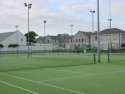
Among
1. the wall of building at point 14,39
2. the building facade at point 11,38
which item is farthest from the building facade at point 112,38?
the building facade at point 11,38

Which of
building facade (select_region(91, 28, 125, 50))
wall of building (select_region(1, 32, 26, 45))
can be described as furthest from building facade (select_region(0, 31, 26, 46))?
building facade (select_region(91, 28, 125, 50))

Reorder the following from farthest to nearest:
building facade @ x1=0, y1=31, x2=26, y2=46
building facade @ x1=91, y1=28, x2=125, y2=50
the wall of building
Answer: the wall of building, building facade @ x1=0, y1=31, x2=26, y2=46, building facade @ x1=91, y1=28, x2=125, y2=50

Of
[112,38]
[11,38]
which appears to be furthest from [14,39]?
[112,38]

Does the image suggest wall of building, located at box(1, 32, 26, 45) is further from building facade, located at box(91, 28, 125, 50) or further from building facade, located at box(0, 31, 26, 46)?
building facade, located at box(91, 28, 125, 50)

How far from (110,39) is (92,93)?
7581 cm

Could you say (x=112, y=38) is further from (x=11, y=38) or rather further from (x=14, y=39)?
(x=11, y=38)

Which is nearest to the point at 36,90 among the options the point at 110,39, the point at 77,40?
the point at 110,39

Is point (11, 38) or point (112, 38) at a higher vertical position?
point (11, 38)

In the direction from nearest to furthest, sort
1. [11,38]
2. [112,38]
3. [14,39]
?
[112,38] < [11,38] < [14,39]

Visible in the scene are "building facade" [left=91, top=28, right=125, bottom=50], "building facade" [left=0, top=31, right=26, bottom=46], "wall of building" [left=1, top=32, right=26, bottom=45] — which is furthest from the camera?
"wall of building" [left=1, top=32, right=26, bottom=45]

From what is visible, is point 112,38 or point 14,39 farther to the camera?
point 14,39

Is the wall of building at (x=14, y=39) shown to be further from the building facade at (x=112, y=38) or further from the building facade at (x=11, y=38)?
the building facade at (x=112, y=38)

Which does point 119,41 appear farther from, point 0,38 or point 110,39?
point 0,38

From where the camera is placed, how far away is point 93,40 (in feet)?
298
